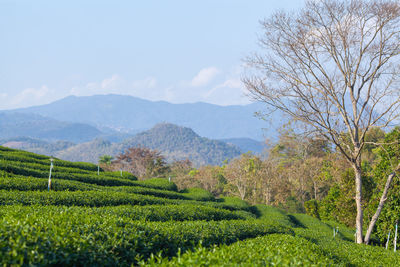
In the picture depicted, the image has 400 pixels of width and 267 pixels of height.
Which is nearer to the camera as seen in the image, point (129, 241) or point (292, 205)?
point (129, 241)

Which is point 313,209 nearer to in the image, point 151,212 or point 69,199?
point 151,212

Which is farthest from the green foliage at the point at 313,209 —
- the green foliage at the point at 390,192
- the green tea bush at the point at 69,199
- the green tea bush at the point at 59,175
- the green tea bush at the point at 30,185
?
the green tea bush at the point at 30,185

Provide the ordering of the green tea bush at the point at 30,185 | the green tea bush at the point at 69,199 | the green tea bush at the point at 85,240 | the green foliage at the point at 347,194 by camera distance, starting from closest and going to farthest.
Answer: the green tea bush at the point at 85,240, the green tea bush at the point at 69,199, the green tea bush at the point at 30,185, the green foliage at the point at 347,194

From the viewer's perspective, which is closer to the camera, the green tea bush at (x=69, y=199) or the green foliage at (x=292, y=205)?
the green tea bush at (x=69, y=199)

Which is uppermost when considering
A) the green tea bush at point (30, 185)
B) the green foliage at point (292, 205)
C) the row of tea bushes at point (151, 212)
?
the green tea bush at point (30, 185)

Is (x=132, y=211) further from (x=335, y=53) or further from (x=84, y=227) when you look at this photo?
(x=335, y=53)

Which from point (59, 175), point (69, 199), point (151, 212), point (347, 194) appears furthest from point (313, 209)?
point (69, 199)

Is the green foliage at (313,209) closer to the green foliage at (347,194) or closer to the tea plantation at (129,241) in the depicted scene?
the green foliage at (347,194)

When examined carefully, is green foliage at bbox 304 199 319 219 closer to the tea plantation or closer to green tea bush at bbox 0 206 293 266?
the tea plantation

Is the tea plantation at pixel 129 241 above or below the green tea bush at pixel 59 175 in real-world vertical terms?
below

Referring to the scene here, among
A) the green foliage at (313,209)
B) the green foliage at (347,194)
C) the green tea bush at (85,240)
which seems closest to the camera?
the green tea bush at (85,240)

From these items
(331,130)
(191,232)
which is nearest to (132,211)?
(191,232)

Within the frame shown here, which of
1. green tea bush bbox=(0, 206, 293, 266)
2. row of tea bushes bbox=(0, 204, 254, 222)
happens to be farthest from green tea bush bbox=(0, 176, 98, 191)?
green tea bush bbox=(0, 206, 293, 266)

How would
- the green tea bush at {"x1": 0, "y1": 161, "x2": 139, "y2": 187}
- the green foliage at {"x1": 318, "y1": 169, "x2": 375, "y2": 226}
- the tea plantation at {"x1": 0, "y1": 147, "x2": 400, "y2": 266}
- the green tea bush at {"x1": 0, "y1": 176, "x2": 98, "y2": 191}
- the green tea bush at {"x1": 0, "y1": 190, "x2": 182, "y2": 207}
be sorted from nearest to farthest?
the tea plantation at {"x1": 0, "y1": 147, "x2": 400, "y2": 266}, the green tea bush at {"x1": 0, "y1": 190, "x2": 182, "y2": 207}, the green tea bush at {"x1": 0, "y1": 176, "x2": 98, "y2": 191}, the green tea bush at {"x1": 0, "y1": 161, "x2": 139, "y2": 187}, the green foliage at {"x1": 318, "y1": 169, "x2": 375, "y2": 226}
